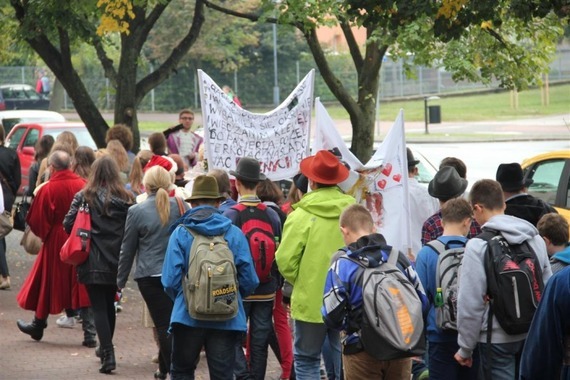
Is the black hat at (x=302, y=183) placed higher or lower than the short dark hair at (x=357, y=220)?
lower

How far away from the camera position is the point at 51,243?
10.6 metres

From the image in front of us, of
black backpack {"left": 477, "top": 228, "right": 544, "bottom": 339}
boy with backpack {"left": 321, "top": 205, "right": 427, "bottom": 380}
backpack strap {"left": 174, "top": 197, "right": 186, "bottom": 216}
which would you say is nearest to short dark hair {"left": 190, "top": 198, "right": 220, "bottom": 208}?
backpack strap {"left": 174, "top": 197, "right": 186, "bottom": 216}

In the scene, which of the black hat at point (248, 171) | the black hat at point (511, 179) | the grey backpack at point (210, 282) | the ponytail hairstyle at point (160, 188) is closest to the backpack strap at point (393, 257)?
the grey backpack at point (210, 282)

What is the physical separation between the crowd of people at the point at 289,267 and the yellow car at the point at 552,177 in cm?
261

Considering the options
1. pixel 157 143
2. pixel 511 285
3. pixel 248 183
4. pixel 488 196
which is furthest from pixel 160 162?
pixel 511 285

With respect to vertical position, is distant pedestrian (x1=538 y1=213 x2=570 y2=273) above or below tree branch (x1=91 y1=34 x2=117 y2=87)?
below

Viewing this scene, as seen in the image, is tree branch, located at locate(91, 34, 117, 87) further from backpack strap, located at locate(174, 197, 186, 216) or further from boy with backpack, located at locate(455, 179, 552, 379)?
boy with backpack, located at locate(455, 179, 552, 379)

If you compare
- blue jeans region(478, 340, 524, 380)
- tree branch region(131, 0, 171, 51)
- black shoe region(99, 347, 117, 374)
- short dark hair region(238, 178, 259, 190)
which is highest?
tree branch region(131, 0, 171, 51)

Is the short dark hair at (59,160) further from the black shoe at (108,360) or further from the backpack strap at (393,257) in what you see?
the backpack strap at (393,257)

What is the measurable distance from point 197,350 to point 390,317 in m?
1.69

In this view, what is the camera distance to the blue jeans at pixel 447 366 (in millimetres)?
6957

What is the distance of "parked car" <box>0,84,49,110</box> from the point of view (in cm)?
5026

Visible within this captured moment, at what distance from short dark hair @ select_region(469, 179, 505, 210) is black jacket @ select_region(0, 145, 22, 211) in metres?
7.72

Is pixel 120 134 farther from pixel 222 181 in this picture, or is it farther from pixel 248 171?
pixel 248 171
